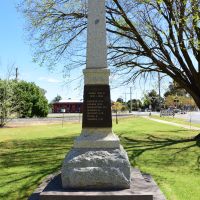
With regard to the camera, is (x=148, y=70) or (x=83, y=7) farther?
(x=148, y=70)

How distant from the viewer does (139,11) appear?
2091cm

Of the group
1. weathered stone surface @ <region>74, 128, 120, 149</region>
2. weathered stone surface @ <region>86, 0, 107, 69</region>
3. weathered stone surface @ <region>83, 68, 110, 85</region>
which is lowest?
weathered stone surface @ <region>74, 128, 120, 149</region>

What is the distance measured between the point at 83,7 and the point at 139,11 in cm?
283

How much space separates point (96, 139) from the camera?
8711 millimetres

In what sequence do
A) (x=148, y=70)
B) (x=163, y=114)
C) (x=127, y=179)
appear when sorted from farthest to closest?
1. (x=163, y=114)
2. (x=148, y=70)
3. (x=127, y=179)

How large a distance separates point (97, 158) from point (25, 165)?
495 cm

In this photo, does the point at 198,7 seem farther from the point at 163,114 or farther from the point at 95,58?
the point at 163,114

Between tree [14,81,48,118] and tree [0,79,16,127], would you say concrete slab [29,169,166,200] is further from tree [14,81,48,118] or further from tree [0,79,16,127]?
tree [14,81,48,118]

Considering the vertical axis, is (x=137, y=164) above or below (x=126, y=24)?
below

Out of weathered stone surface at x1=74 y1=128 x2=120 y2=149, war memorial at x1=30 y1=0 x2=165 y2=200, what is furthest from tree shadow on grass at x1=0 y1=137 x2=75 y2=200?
weathered stone surface at x1=74 y1=128 x2=120 y2=149

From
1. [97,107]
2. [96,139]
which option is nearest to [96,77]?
[97,107]

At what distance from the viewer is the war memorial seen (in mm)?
7730

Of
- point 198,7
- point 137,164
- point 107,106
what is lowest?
point 137,164

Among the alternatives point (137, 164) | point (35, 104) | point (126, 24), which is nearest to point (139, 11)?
point (126, 24)
